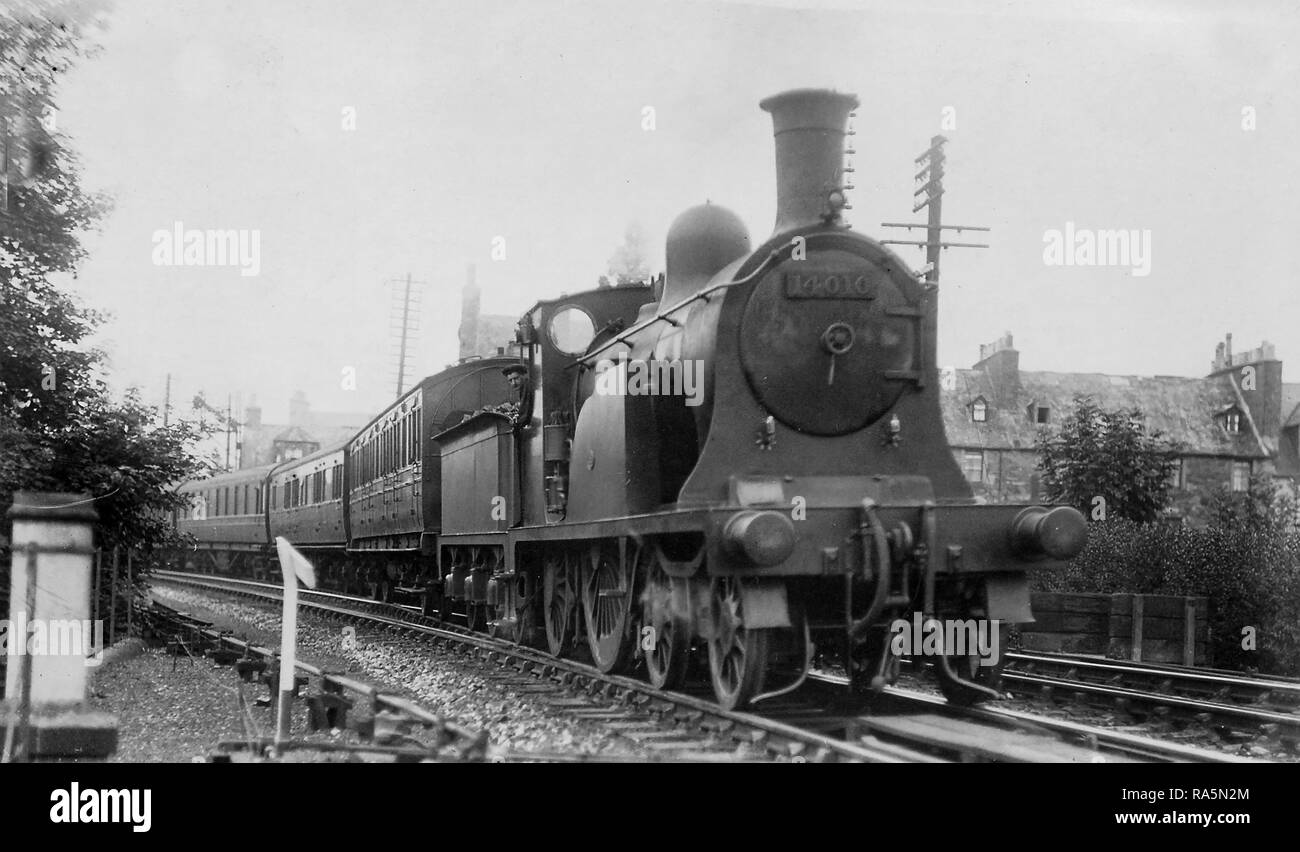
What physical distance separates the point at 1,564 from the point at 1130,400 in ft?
92.5

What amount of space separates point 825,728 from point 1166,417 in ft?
96.5

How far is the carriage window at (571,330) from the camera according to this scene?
378 inches

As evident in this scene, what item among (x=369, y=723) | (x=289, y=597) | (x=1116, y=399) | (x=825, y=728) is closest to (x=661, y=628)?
(x=825, y=728)

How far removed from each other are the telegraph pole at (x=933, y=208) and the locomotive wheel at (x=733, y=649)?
25.8 ft

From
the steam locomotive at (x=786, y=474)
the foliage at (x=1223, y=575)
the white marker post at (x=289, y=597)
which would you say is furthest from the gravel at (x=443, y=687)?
the foliage at (x=1223, y=575)

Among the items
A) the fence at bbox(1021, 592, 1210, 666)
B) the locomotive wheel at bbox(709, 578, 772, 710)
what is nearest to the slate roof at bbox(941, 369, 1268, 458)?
the fence at bbox(1021, 592, 1210, 666)

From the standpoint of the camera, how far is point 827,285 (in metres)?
6.73

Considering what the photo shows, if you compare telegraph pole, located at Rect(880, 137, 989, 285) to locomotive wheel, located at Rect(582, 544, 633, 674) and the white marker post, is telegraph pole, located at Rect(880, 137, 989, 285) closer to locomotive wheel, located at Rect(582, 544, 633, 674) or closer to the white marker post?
locomotive wheel, located at Rect(582, 544, 633, 674)

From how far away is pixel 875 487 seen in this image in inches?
265

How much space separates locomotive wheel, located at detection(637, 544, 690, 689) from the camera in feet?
23.6

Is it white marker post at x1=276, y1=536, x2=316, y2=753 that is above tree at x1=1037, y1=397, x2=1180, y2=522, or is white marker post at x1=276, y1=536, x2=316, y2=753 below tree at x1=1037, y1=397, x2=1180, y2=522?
below

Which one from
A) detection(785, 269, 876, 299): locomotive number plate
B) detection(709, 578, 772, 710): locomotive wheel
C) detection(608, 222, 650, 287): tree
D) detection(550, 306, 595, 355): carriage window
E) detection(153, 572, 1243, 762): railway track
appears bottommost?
detection(153, 572, 1243, 762): railway track

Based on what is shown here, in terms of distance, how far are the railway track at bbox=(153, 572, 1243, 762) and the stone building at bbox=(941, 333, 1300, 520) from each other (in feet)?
77.5

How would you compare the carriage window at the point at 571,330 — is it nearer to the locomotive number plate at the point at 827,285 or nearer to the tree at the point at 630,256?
the locomotive number plate at the point at 827,285
